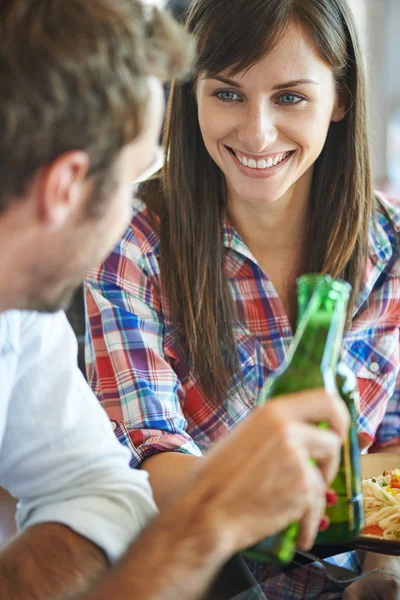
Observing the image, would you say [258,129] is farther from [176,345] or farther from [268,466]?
[268,466]

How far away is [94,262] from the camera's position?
0.97 meters

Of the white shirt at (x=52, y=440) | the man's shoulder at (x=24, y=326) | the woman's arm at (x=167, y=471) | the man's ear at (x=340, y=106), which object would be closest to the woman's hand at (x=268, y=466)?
the white shirt at (x=52, y=440)

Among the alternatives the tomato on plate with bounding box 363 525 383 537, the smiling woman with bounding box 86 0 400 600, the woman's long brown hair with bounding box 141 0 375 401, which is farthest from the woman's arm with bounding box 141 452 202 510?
the tomato on plate with bounding box 363 525 383 537

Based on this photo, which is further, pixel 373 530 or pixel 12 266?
pixel 373 530

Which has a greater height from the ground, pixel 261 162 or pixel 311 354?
pixel 261 162

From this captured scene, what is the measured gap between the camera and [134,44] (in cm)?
90

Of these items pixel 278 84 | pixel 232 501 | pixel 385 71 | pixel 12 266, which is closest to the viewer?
pixel 232 501

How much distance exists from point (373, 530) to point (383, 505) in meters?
0.07

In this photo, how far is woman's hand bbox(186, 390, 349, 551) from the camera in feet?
2.67

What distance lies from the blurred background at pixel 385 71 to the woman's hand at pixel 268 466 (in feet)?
16.4

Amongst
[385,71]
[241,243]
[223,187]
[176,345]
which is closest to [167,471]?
[176,345]

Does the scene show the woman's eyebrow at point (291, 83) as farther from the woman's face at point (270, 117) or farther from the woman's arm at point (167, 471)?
the woman's arm at point (167, 471)

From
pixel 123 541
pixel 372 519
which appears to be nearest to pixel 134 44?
pixel 123 541

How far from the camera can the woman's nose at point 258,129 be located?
1.53 m
